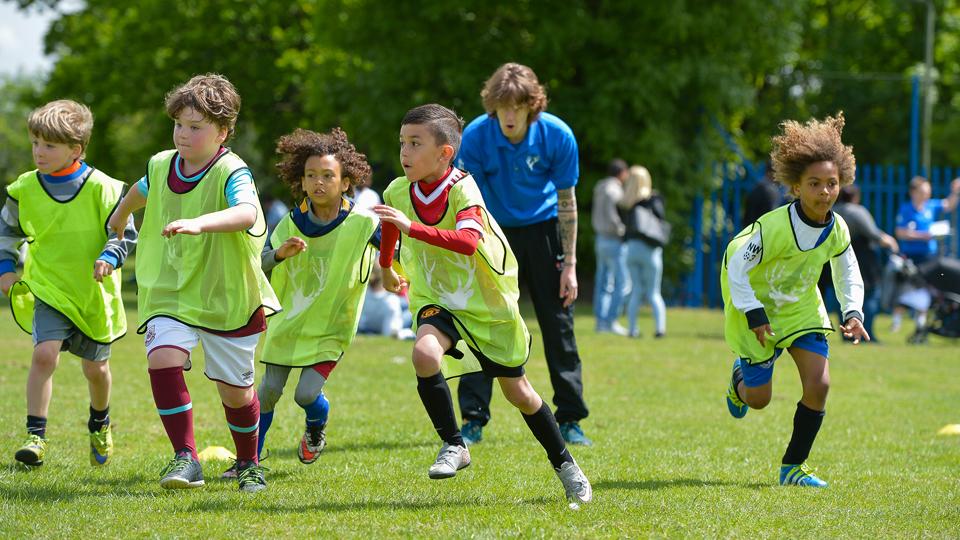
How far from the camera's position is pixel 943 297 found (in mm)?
15711

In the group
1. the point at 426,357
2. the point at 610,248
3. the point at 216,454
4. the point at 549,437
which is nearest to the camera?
the point at 426,357

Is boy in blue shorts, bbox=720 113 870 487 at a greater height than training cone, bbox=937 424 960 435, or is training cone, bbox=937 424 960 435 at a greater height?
boy in blue shorts, bbox=720 113 870 487

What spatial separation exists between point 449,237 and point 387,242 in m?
0.84

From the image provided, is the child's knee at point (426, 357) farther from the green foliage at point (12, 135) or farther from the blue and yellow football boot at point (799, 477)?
the green foliage at point (12, 135)

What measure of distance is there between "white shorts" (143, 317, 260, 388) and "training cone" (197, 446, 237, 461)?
51.6 inches

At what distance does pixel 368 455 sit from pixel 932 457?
11.4 ft

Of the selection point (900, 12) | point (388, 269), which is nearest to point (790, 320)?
point (388, 269)

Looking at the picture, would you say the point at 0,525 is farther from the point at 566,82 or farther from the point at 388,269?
the point at 566,82

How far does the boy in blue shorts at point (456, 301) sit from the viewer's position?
5.50 m

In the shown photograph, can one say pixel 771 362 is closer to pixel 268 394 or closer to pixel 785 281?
pixel 785 281

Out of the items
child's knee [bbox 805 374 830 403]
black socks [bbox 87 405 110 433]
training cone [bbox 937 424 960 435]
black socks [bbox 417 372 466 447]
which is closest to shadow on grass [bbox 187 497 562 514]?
black socks [bbox 417 372 466 447]

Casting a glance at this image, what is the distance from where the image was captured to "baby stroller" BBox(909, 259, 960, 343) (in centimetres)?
1561

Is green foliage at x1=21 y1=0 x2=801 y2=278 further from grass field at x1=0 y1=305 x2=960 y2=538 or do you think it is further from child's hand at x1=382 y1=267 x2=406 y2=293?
child's hand at x1=382 y1=267 x2=406 y2=293

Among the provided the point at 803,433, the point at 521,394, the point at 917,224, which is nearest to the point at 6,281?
the point at 521,394
